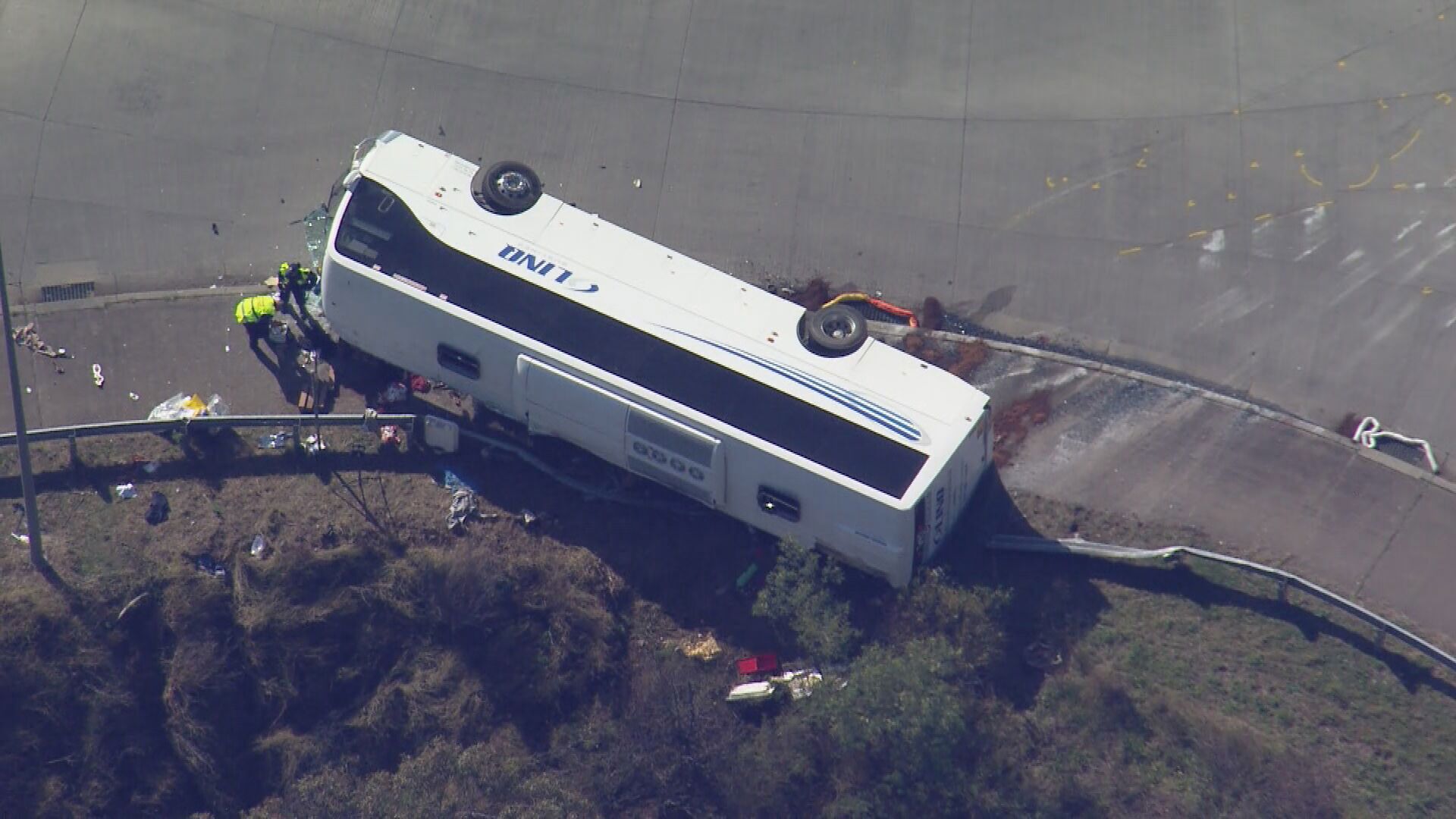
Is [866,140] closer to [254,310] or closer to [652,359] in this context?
[652,359]

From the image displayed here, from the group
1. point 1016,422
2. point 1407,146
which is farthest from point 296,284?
point 1407,146

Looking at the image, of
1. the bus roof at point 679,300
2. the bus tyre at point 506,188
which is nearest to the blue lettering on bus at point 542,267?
the bus roof at point 679,300

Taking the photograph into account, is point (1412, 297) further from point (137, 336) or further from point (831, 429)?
point (137, 336)

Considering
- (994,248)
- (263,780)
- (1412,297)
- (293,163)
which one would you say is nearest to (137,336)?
(293,163)

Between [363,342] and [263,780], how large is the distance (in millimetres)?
8265

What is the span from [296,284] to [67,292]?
16.6 feet

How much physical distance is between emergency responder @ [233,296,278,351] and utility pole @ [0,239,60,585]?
424 cm

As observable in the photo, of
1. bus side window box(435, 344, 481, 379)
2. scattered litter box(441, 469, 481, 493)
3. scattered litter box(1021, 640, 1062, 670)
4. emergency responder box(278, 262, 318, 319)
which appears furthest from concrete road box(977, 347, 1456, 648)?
emergency responder box(278, 262, 318, 319)

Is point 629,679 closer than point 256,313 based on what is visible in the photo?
Yes

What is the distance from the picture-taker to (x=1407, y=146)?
28344 mm

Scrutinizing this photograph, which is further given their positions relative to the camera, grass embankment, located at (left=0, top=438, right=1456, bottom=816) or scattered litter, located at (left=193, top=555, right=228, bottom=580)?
scattered litter, located at (left=193, top=555, right=228, bottom=580)

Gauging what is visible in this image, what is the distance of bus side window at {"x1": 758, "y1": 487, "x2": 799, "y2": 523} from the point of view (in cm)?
2405

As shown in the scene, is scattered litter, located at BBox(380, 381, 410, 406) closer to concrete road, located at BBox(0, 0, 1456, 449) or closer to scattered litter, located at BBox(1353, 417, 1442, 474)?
concrete road, located at BBox(0, 0, 1456, 449)

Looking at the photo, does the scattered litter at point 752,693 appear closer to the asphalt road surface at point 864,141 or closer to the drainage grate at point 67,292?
the asphalt road surface at point 864,141
